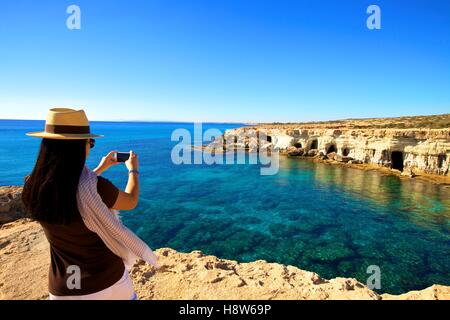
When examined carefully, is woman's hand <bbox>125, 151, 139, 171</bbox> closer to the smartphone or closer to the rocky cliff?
the smartphone

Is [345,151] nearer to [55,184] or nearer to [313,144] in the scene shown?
[313,144]

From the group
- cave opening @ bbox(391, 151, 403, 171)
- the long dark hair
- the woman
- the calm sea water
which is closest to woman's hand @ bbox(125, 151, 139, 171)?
the woman

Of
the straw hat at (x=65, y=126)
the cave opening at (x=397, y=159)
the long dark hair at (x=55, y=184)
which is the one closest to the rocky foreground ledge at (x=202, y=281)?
the long dark hair at (x=55, y=184)

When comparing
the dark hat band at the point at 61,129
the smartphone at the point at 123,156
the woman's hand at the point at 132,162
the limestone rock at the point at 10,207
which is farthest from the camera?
the limestone rock at the point at 10,207

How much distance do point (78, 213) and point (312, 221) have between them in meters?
17.7

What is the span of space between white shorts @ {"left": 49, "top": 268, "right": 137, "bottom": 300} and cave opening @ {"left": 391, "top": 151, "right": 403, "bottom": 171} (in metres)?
38.2

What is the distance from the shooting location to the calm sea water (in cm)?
1266

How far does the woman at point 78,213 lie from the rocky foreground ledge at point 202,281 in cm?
352

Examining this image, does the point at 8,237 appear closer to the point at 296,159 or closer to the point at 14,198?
the point at 14,198

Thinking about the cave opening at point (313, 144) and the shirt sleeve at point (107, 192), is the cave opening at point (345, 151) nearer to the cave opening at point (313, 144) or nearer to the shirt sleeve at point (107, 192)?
the cave opening at point (313, 144)

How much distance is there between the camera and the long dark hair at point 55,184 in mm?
1932

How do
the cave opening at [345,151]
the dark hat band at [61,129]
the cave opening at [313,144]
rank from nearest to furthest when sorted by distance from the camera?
1. the dark hat band at [61,129]
2. the cave opening at [345,151]
3. the cave opening at [313,144]

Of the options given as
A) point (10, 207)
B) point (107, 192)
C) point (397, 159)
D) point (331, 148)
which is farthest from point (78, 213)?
point (331, 148)

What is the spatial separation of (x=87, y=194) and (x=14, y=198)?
11.5m
